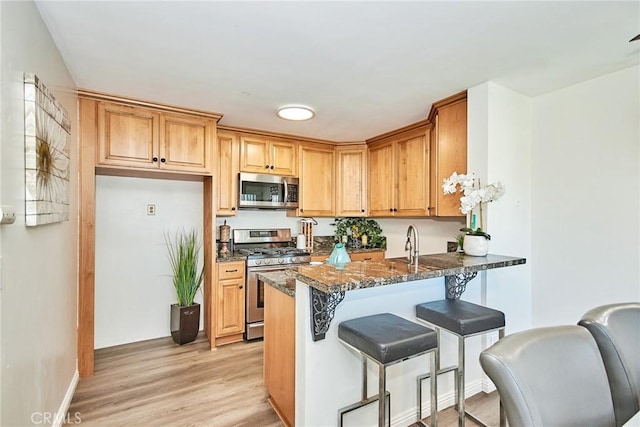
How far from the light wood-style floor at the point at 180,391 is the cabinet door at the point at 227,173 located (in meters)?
1.49

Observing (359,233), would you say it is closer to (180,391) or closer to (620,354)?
(180,391)

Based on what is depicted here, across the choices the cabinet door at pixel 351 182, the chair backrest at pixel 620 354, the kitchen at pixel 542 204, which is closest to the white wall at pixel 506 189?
the kitchen at pixel 542 204

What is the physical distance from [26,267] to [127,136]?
160 cm

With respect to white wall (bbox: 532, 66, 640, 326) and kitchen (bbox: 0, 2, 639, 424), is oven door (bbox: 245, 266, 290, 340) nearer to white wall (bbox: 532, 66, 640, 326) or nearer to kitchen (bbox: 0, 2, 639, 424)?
kitchen (bbox: 0, 2, 639, 424)

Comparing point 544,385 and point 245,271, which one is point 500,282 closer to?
point 544,385

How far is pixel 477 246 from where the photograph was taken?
2115 mm

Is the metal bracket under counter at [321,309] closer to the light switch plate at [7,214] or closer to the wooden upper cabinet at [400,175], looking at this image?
the light switch plate at [7,214]

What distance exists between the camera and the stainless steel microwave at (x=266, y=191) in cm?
345

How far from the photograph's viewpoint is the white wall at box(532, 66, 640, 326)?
81.3 inches

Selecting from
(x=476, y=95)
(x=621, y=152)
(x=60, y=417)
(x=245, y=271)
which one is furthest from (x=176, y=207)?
(x=621, y=152)

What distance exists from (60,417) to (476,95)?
360 cm

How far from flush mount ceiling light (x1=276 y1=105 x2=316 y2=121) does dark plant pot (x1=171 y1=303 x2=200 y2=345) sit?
2174 millimetres

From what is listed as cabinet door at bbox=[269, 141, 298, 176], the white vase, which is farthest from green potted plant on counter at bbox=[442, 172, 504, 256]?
cabinet door at bbox=[269, 141, 298, 176]

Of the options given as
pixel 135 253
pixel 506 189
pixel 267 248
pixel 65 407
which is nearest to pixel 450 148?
pixel 506 189
